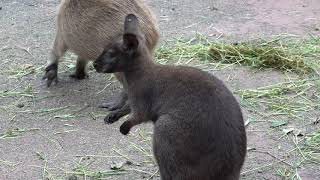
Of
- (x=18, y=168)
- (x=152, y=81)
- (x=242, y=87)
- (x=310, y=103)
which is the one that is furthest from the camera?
(x=242, y=87)

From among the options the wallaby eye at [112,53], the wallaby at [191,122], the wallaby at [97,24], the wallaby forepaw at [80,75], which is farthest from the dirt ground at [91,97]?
the wallaby eye at [112,53]

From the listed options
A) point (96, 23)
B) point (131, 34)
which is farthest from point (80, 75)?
point (131, 34)

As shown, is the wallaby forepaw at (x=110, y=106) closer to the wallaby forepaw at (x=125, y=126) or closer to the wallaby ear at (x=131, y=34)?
the wallaby forepaw at (x=125, y=126)

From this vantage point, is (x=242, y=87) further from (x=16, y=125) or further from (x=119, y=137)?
(x=16, y=125)

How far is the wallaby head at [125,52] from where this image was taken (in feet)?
12.4

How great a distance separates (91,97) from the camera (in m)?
5.45

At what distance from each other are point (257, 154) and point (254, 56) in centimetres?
175

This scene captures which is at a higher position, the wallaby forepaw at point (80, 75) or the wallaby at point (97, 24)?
the wallaby at point (97, 24)

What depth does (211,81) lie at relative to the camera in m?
3.51

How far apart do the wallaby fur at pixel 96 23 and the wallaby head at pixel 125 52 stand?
38.2 inches

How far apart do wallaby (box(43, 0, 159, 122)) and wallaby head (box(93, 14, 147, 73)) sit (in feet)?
3.16

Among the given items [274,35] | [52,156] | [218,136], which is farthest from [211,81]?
[274,35]

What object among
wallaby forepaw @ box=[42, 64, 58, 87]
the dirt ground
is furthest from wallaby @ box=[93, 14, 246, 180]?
wallaby forepaw @ box=[42, 64, 58, 87]

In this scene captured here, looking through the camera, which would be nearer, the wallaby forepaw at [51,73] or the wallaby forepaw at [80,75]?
the wallaby forepaw at [51,73]
